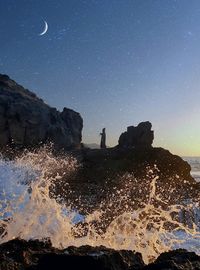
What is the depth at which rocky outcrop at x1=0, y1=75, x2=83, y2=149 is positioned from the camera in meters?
56.9

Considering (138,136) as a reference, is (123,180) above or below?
below

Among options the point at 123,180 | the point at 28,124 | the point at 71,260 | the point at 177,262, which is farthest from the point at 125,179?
the point at 177,262

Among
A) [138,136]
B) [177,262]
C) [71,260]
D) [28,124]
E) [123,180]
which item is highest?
[28,124]

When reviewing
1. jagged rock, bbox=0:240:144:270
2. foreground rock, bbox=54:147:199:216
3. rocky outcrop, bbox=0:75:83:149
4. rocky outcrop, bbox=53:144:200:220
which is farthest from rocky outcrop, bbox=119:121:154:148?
jagged rock, bbox=0:240:144:270

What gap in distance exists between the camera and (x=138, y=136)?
62.6 meters

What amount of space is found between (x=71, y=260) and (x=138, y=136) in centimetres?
5820

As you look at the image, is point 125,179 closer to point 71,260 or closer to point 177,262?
point 71,260

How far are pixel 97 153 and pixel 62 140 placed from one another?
35.2 feet

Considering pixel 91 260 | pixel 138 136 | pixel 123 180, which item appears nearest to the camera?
pixel 91 260

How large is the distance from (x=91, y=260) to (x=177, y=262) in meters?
0.94

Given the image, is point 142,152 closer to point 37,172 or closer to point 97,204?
point 37,172

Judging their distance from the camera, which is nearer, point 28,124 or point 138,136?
point 28,124

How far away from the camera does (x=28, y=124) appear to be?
5888cm

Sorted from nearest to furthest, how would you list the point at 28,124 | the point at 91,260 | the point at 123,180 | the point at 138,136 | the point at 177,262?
the point at 177,262 → the point at 91,260 → the point at 123,180 → the point at 28,124 → the point at 138,136
